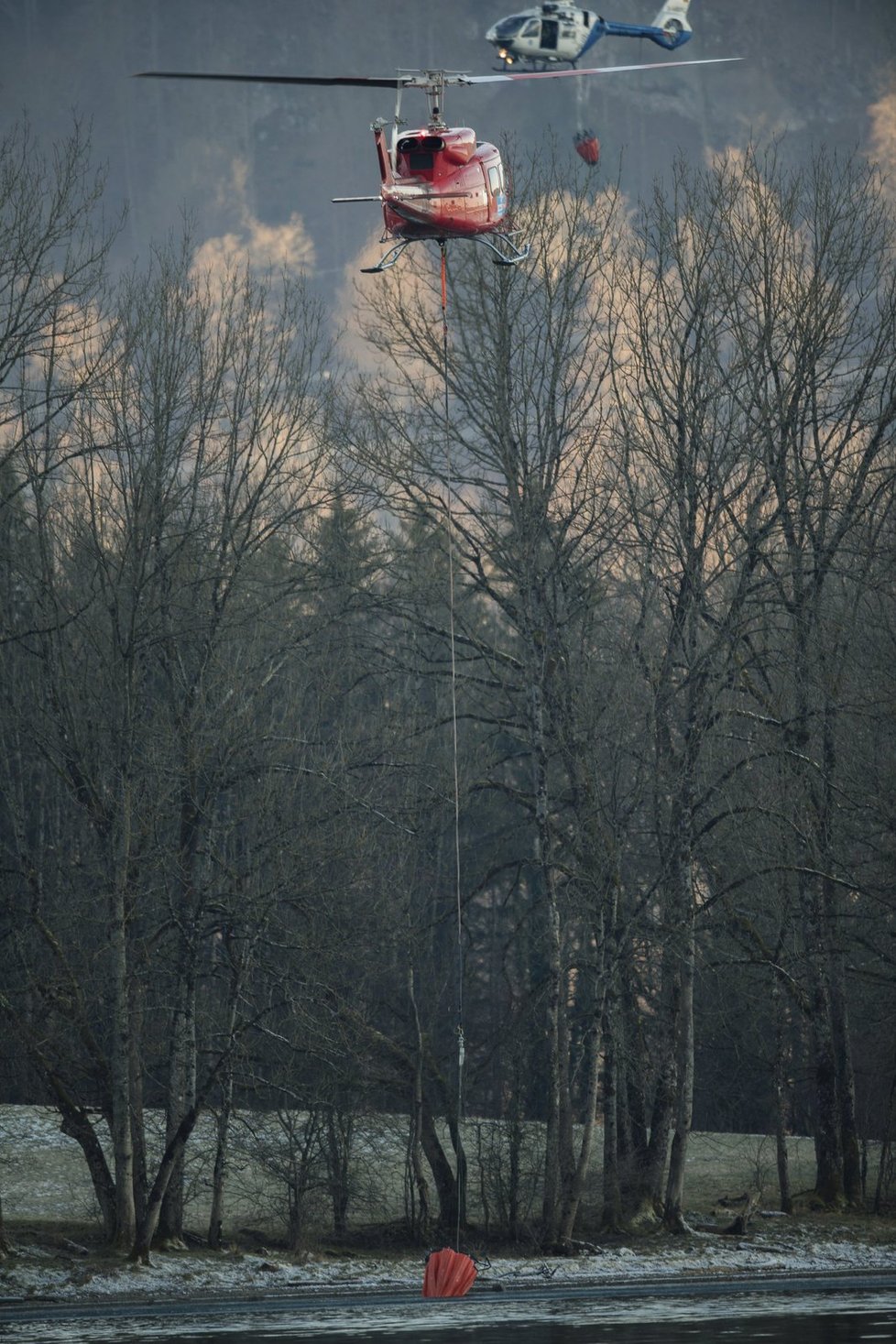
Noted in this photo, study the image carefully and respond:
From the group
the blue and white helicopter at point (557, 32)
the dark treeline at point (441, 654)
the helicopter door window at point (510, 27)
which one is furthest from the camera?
the helicopter door window at point (510, 27)

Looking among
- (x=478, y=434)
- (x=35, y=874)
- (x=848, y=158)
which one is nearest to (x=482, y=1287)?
(x=35, y=874)

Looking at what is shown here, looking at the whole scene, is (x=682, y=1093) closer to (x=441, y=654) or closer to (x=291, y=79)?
(x=441, y=654)

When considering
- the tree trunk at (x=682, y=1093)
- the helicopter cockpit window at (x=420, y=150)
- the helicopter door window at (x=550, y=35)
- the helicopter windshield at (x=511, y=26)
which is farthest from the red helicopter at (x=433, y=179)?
the helicopter door window at (x=550, y=35)

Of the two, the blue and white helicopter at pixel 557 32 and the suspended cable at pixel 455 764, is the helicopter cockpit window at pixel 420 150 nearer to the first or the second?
the suspended cable at pixel 455 764

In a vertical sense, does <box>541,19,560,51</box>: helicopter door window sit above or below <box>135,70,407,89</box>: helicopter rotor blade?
above

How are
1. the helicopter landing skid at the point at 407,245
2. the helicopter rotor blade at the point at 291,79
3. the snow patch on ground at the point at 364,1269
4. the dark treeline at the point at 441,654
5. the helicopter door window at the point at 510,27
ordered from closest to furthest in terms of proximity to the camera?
the helicopter rotor blade at the point at 291,79
the helicopter landing skid at the point at 407,245
the snow patch on ground at the point at 364,1269
the dark treeline at the point at 441,654
the helicopter door window at the point at 510,27

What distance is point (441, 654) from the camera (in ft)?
91.2

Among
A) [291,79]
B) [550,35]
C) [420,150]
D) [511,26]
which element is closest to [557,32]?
[550,35]

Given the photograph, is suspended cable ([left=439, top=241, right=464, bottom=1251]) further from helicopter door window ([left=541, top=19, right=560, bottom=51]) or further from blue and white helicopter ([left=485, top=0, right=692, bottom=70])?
helicopter door window ([left=541, top=19, right=560, bottom=51])

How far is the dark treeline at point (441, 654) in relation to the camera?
2053 cm

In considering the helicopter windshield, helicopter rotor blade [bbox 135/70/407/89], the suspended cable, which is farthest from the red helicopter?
the helicopter windshield

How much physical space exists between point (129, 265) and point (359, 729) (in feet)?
26.0

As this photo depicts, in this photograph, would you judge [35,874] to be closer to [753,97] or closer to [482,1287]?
[482,1287]

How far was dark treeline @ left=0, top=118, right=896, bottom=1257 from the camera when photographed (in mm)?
20531
